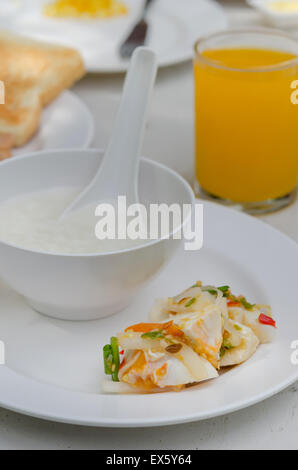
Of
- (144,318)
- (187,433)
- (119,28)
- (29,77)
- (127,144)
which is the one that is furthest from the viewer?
(119,28)

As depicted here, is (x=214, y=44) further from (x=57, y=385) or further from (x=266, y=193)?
(x=57, y=385)

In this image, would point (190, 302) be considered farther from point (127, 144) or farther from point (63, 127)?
point (63, 127)

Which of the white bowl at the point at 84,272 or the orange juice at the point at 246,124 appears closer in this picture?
the white bowl at the point at 84,272

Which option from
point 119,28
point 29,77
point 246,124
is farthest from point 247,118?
point 119,28

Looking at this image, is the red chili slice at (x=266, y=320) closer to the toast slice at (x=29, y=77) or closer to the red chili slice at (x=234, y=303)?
the red chili slice at (x=234, y=303)

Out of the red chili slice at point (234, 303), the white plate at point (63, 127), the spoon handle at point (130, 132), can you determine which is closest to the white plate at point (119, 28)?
the white plate at point (63, 127)

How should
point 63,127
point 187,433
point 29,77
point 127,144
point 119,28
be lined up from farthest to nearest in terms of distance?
point 119,28 < point 29,77 < point 63,127 < point 127,144 < point 187,433
